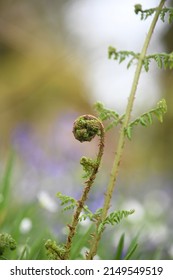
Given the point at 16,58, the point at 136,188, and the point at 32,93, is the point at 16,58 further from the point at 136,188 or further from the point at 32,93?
the point at 136,188

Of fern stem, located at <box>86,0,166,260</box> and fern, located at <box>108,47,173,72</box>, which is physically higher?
fern, located at <box>108,47,173,72</box>

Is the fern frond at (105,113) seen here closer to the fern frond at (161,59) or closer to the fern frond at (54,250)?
the fern frond at (161,59)

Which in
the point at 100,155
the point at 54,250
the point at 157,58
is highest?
the point at 157,58

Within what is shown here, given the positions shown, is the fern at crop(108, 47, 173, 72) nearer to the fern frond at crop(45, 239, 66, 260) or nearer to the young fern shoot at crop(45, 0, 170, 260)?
the young fern shoot at crop(45, 0, 170, 260)

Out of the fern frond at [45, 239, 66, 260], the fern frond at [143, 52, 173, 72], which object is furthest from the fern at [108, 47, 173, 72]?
the fern frond at [45, 239, 66, 260]

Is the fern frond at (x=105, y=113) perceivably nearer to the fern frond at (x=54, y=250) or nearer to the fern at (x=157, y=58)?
the fern at (x=157, y=58)

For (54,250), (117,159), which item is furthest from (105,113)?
(54,250)

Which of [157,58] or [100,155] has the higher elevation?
[157,58]

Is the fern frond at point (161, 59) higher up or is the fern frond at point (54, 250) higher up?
the fern frond at point (161, 59)

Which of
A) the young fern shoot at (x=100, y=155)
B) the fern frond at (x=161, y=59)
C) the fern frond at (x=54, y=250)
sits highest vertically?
the fern frond at (x=161, y=59)

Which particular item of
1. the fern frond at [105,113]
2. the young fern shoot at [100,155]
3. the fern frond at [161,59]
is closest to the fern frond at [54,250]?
the young fern shoot at [100,155]

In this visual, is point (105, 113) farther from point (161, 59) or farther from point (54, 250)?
point (54, 250)

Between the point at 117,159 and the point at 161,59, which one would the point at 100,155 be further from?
the point at 161,59

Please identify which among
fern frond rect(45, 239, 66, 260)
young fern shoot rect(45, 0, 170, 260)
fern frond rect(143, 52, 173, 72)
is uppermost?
fern frond rect(143, 52, 173, 72)
